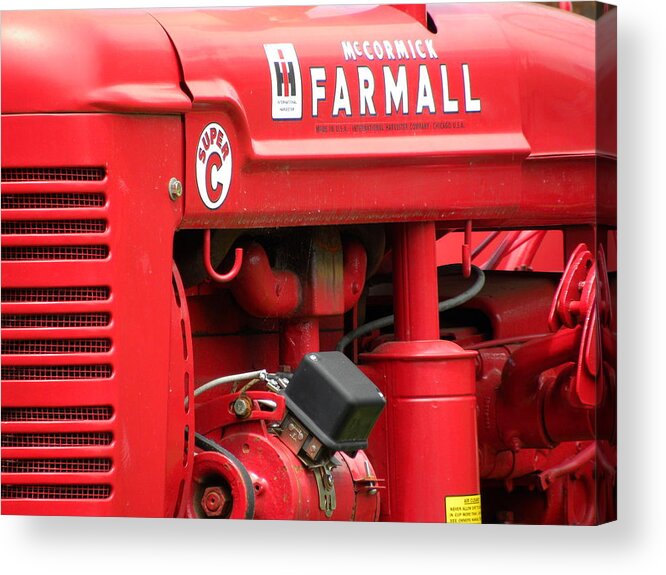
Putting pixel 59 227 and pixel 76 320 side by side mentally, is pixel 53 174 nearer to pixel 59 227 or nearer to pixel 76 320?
pixel 59 227

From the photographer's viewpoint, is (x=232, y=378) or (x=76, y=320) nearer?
(x=76, y=320)

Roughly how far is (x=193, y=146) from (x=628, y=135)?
105cm

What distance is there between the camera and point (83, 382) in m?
5.23

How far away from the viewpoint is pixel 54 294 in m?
5.25

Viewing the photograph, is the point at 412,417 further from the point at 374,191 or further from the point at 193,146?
the point at 193,146

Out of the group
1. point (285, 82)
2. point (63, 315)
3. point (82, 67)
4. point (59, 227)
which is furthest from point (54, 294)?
point (285, 82)

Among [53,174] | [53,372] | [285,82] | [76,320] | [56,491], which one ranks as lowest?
[56,491]

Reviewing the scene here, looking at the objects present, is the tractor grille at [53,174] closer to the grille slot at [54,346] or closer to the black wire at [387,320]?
the grille slot at [54,346]

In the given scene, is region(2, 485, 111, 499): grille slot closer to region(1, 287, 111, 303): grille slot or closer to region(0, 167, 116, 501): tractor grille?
region(0, 167, 116, 501): tractor grille

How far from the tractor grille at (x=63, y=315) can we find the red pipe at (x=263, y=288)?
481mm

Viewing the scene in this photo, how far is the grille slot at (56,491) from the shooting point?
526cm

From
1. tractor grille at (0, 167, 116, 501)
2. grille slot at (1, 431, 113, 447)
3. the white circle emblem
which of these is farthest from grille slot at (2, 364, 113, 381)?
the white circle emblem

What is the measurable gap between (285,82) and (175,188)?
40 cm

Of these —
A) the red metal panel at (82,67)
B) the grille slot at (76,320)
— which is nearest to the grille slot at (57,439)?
the grille slot at (76,320)
